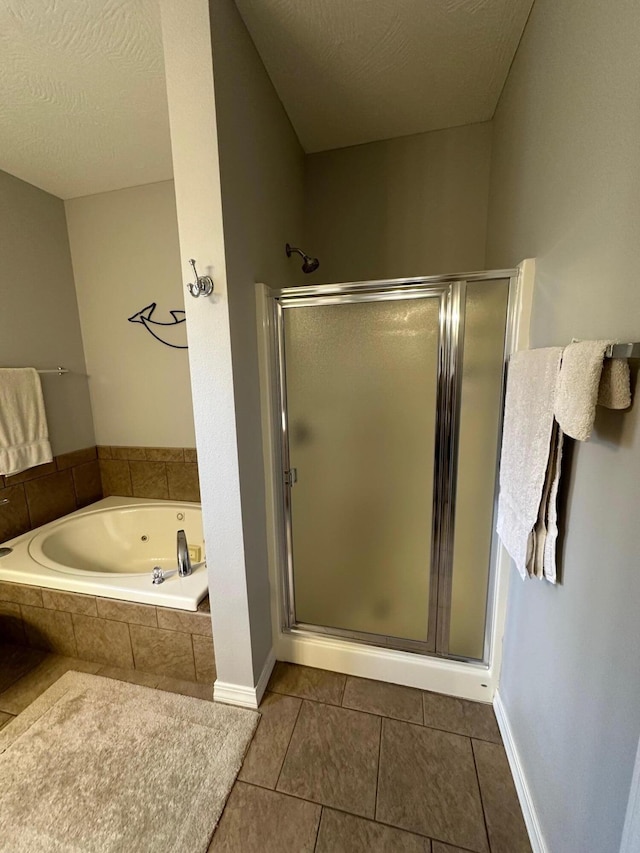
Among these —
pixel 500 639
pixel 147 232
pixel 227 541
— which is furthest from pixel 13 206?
pixel 500 639

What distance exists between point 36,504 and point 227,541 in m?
1.70

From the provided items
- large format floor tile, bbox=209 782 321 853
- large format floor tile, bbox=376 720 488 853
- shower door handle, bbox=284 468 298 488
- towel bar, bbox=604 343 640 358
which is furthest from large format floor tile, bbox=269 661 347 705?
towel bar, bbox=604 343 640 358

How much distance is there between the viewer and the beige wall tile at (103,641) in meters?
1.58

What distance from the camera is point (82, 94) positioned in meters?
1.45

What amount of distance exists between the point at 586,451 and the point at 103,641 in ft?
7.06

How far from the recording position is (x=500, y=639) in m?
1.39

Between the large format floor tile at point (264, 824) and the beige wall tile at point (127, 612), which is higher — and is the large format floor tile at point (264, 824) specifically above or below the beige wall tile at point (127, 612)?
below

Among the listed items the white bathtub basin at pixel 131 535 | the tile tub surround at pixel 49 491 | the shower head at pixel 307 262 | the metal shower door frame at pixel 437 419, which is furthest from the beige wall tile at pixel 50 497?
the shower head at pixel 307 262

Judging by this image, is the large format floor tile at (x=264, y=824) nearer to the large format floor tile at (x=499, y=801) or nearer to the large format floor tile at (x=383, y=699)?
the large format floor tile at (x=383, y=699)

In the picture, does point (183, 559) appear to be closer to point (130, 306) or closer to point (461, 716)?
point (461, 716)

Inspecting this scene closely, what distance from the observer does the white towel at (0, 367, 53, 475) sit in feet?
6.23

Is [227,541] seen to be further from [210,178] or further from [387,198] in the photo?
[387,198]

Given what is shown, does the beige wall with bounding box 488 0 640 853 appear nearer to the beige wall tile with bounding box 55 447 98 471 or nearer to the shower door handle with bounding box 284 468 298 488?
the shower door handle with bounding box 284 468 298 488

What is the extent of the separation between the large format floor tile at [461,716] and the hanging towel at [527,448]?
0.88m
